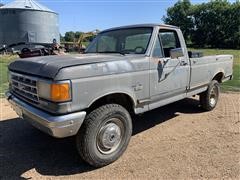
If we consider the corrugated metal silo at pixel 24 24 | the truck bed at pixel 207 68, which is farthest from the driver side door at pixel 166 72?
the corrugated metal silo at pixel 24 24

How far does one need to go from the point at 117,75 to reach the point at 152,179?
1477mm

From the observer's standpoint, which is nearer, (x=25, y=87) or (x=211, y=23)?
(x=25, y=87)

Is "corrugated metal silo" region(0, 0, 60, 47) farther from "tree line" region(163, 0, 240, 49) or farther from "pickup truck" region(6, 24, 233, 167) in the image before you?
"tree line" region(163, 0, 240, 49)

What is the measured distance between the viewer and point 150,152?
14.4 feet

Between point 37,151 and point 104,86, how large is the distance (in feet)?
5.54

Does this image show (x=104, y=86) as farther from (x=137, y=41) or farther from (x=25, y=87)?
(x=137, y=41)

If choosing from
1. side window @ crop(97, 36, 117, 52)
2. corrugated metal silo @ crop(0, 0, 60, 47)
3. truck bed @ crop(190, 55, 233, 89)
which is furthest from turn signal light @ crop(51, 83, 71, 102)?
corrugated metal silo @ crop(0, 0, 60, 47)

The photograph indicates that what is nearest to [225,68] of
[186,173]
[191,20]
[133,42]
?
[133,42]

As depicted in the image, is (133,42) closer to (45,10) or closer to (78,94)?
(78,94)

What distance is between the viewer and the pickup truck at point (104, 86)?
3443mm

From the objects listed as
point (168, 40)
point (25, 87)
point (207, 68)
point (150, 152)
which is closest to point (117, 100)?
point (150, 152)

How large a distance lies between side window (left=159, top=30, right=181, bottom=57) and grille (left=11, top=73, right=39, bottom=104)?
249 cm

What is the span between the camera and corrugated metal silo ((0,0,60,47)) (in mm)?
32719

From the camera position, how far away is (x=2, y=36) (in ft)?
108
